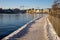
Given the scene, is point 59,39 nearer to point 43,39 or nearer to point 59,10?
point 43,39

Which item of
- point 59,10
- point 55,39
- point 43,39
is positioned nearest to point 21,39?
point 43,39

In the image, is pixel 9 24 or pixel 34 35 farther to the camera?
pixel 9 24

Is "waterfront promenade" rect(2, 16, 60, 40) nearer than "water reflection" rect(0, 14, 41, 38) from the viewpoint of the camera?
Yes

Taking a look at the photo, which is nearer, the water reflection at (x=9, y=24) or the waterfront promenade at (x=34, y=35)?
the waterfront promenade at (x=34, y=35)

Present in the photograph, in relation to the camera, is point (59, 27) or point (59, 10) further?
point (59, 10)

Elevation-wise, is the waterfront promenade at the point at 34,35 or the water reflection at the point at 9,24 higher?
the waterfront promenade at the point at 34,35

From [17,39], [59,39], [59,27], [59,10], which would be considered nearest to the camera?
[59,39]

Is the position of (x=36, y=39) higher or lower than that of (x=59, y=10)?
lower

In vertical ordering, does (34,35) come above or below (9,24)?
above

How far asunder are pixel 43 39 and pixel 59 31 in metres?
1.11

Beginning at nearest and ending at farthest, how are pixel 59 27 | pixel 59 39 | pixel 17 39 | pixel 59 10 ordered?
pixel 59 39 < pixel 17 39 < pixel 59 27 < pixel 59 10

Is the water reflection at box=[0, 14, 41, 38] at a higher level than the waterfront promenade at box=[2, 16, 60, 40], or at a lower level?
lower

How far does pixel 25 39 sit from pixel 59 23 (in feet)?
8.70

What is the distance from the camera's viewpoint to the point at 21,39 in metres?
11.8
